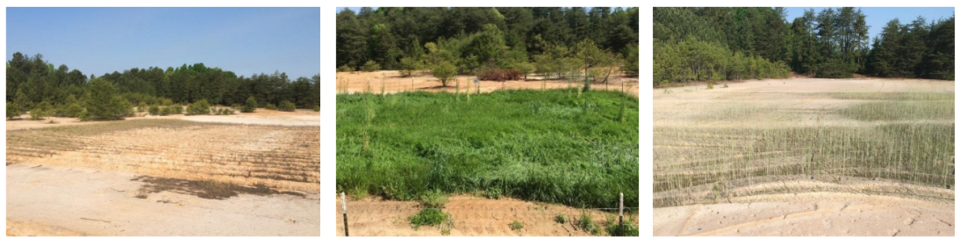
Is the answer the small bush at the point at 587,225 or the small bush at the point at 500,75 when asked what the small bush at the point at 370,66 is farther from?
the small bush at the point at 587,225

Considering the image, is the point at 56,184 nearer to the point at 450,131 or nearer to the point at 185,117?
the point at 450,131

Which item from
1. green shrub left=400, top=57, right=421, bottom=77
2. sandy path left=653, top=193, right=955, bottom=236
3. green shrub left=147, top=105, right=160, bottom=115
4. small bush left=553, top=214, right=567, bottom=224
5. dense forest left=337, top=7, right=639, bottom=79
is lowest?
small bush left=553, top=214, right=567, bottom=224

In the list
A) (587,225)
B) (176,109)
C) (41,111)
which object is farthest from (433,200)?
(176,109)

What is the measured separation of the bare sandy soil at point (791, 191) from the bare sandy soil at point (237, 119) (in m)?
3.73

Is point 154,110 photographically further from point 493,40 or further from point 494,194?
point 494,194

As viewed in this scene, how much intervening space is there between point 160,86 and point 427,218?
6.36 metres

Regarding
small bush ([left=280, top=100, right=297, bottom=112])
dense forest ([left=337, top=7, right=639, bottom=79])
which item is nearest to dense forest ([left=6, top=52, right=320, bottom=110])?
small bush ([left=280, top=100, right=297, bottom=112])

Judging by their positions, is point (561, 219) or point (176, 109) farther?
point (176, 109)

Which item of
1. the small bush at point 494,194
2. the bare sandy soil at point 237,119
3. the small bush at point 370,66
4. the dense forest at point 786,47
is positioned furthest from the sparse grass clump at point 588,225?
the bare sandy soil at point 237,119

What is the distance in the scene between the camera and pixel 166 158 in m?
5.79

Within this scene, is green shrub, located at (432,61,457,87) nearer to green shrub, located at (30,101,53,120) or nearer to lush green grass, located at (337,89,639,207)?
lush green grass, located at (337,89,639,207)

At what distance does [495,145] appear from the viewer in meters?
4.84

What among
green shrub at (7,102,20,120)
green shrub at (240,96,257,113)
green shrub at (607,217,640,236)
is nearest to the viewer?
green shrub at (607,217,640,236)

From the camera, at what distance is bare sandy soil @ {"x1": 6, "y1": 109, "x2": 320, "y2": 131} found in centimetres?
600
